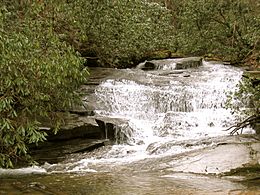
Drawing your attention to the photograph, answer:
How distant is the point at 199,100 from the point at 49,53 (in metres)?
7.94

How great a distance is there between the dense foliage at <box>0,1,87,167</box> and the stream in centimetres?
102

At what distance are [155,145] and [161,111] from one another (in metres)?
3.38

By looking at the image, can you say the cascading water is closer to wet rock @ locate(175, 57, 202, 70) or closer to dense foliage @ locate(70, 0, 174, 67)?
dense foliage @ locate(70, 0, 174, 67)

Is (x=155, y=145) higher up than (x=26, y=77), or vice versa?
(x=26, y=77)

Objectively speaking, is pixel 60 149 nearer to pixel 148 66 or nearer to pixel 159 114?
pixel 159 114

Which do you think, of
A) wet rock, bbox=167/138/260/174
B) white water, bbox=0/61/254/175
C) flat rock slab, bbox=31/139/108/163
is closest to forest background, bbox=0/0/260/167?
flat rock slab, bbox=31/139/108/163

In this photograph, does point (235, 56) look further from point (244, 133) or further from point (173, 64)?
point (244, 133)

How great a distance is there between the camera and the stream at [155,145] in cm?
858

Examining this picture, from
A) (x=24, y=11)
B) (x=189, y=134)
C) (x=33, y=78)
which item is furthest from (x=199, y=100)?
(x=33, y=78)

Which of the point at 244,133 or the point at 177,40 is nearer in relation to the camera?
the point at 244,133

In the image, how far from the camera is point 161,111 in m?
16.1

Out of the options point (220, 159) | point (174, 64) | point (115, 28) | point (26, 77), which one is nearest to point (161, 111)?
point (115, 28)

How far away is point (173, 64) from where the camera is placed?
23750 mm

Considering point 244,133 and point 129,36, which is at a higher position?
point 129,36
